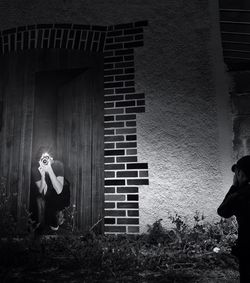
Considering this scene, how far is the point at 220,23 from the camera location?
421 centimetres

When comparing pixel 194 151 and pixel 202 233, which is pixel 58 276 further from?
pixel 194 151

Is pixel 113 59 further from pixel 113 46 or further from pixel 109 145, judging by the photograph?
pixel 109 145

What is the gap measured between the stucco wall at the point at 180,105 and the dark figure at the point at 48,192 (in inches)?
45.6

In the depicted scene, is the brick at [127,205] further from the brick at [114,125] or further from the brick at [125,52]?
the brick at [125,52]

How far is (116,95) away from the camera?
422cm

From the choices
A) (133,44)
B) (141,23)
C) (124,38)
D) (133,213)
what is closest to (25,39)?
(124,38)

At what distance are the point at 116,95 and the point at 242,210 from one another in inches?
103

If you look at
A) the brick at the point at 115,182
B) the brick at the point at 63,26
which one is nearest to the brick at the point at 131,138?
the brick at the point at 115,182

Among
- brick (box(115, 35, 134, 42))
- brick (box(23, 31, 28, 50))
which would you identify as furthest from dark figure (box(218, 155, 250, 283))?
brick (box(23, 31, 28, 50))

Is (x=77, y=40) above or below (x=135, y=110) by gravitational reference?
above

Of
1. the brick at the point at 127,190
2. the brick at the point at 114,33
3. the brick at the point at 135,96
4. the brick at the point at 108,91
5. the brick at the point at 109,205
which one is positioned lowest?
the brick at the point at 109,205

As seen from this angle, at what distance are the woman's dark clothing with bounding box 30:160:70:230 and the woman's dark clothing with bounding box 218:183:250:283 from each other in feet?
8.61

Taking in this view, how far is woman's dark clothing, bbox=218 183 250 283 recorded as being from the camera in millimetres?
1981

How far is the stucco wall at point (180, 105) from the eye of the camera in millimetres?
3847
